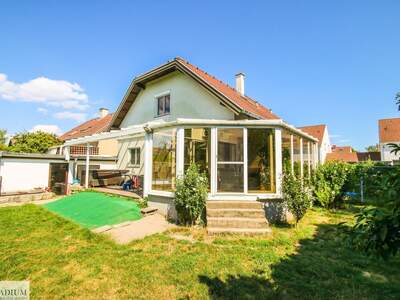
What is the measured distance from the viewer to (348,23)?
10070 mm

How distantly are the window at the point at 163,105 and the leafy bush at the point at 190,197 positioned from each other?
23.7ft

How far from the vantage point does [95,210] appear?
891 cm

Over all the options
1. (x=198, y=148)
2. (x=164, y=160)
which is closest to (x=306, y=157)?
(x=198, y=148)

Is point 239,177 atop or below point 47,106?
below

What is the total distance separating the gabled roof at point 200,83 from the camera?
34.6ft

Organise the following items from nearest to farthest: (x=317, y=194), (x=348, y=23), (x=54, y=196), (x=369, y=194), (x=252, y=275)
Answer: (x=369, y=194), (x=252, y=275), (x=348, y=23), (x=317, y=194), (x=54, y=196)

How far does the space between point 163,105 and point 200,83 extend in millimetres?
3497

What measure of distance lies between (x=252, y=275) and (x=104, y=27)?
12.9 meters

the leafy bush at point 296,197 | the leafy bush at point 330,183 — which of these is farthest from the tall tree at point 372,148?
the leafy bush at point 296,197

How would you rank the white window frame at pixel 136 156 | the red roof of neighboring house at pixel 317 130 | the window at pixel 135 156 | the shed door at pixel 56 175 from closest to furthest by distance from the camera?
the shed door at pixel 56 175 → the white window frame at pixel 136 156 → the window at pixel 135 156 → the red roof of neighboring house at pixel 317 130

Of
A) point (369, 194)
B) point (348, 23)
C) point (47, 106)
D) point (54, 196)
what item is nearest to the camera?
point (369, 194)

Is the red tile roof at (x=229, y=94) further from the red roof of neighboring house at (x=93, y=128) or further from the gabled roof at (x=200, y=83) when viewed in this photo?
the red roof of neighboring house at (x=93, y=128)

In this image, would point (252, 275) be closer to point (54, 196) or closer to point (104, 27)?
point (104, 27)

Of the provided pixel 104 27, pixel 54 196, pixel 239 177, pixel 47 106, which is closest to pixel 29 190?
pixel 54 196
